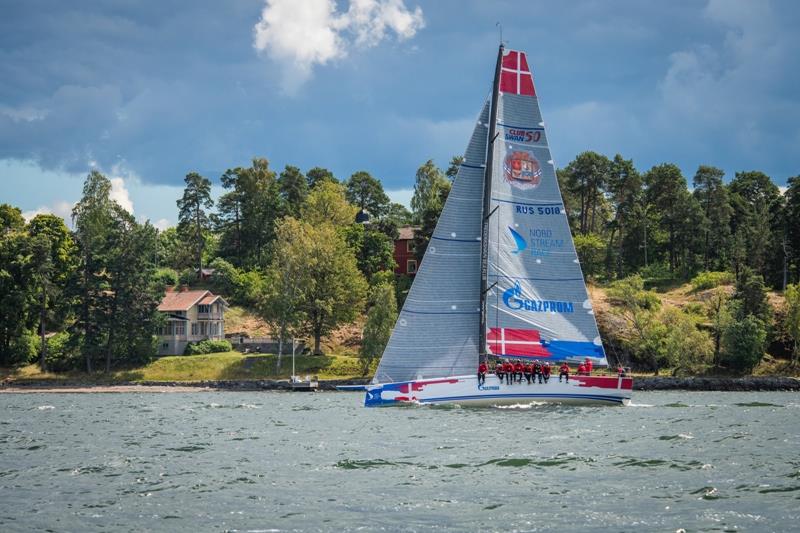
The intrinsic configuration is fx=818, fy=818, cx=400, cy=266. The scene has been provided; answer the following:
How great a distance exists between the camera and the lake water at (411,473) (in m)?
15.9

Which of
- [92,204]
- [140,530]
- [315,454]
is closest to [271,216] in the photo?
[92,204]

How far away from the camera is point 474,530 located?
589 inches

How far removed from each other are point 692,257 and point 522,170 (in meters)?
71.8

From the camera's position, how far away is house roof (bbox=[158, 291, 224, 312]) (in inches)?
3591

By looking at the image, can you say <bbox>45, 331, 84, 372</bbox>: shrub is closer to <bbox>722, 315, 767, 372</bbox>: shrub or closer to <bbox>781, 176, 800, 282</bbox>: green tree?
<bbox>722, 315, 767, 372</bbox>: shrub

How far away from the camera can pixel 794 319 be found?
3095 inches

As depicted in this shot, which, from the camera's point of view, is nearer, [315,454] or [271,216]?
[315,454]

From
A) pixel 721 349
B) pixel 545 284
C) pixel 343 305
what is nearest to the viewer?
pixel 545 284

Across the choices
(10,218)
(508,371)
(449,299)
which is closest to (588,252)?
(449,299)

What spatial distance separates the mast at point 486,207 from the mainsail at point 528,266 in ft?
0.64

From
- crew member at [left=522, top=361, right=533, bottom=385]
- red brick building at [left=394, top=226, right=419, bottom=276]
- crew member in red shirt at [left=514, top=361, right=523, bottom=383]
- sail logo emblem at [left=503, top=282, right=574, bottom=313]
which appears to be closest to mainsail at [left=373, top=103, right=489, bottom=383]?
sail logo emblem at [left=503, top=282, right=574, bottom=313]

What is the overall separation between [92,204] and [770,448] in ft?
330

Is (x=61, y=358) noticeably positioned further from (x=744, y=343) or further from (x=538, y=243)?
(x=744, y=343)

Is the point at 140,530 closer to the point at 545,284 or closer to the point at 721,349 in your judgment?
the point at 545,284
